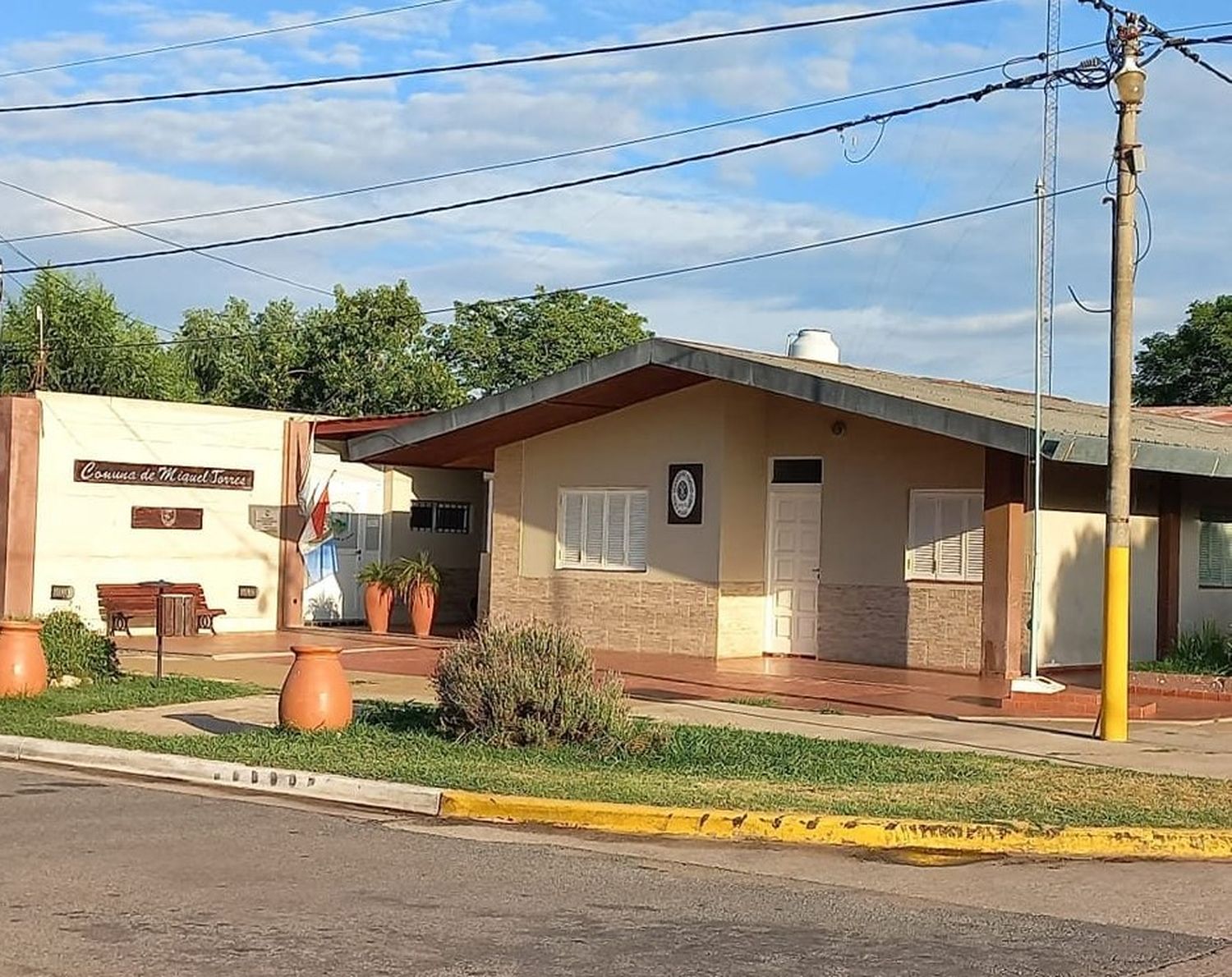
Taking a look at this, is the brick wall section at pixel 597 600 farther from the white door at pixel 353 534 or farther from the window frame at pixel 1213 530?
the window frame at pixel 1213 530

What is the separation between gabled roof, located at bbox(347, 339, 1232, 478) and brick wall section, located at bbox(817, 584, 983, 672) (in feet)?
8.36

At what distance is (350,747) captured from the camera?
45.9ft

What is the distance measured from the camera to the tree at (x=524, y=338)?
56719 mm

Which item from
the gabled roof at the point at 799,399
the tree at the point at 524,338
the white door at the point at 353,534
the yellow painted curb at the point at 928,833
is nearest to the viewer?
the yellow painted curb at the point at 928,833

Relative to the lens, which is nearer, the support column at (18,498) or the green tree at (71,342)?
the support column at (18,498)

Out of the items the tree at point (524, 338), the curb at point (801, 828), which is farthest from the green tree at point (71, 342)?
the curb at point (801, 828)

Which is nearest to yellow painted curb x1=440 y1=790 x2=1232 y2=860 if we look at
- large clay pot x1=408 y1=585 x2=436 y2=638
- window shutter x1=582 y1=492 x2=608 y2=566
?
window shutter x1=582 y1=492 x2=608 y2=566

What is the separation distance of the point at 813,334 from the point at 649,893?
64.2ft

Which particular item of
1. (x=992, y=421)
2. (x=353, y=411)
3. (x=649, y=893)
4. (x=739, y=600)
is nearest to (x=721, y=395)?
(x=739, y=600)

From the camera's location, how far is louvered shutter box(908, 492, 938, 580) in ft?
74.1

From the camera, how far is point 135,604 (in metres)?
26.3

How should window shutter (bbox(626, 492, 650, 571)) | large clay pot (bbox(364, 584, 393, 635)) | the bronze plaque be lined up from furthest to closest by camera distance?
large clay pot (bbox(364, 584, 393, 635)) < the bronze plaque < window shutter (bbox(626, 492, 650, 571))

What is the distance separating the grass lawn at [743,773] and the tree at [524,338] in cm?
4102

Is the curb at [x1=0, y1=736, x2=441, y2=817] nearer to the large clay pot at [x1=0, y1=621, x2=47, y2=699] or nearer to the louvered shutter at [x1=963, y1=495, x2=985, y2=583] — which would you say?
the large clay pot at [x1=0, y1=621, x2=47, y2=699]
